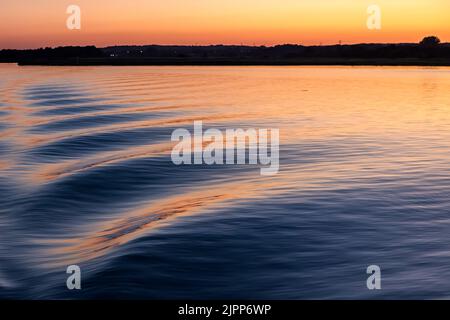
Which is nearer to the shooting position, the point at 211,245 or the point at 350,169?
the point at 211,245

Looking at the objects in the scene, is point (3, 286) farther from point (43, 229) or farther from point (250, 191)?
point (250, 191)

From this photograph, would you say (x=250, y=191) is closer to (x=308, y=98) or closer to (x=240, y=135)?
(x=240, y=135)

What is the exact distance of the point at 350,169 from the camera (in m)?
24.0

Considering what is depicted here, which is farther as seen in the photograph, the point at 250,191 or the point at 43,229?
the point at 250,191

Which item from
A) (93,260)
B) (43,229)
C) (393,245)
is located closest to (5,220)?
(43,229)

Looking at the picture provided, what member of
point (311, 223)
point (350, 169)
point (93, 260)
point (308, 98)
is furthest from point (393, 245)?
point (308, 98)

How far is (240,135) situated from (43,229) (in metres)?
19.6

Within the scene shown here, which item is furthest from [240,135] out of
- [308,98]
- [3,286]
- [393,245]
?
[308,98]

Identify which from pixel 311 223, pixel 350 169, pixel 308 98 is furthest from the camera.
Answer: pixel 308 98

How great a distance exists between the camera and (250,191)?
20453mm
